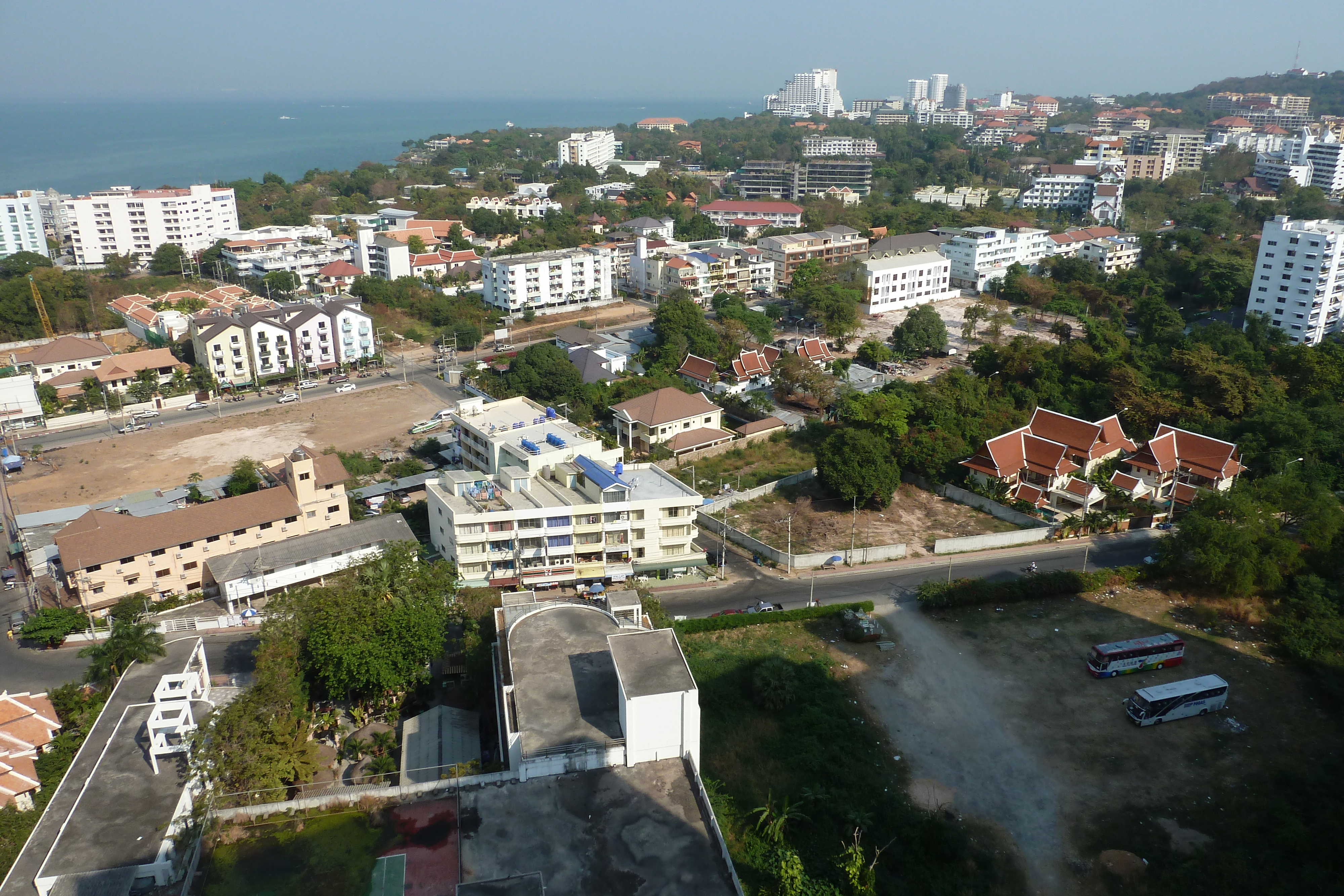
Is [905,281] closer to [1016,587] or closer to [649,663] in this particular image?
[1016,587]

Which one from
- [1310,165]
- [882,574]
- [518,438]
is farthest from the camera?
[1310,165]

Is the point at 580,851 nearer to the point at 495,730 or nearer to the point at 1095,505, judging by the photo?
the point at 495,730

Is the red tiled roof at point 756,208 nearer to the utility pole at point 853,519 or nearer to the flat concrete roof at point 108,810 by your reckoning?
the utility pole at point 853,519

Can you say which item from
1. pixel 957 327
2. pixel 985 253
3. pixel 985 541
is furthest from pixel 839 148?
pixel 985 541

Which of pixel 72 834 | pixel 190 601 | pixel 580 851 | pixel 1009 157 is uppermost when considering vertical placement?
pixel 1009 157

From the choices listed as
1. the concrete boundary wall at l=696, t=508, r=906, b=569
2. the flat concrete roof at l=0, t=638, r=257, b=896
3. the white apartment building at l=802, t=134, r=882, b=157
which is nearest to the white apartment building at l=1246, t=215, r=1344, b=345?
the concrete boundary wall at l=696, t=508, r=906, b=569

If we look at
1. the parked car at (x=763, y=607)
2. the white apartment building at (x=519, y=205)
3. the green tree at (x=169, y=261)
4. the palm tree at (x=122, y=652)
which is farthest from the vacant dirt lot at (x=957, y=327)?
the green tree at (x=169, y=261)

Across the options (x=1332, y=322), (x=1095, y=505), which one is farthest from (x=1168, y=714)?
(x=1332, y=322)
